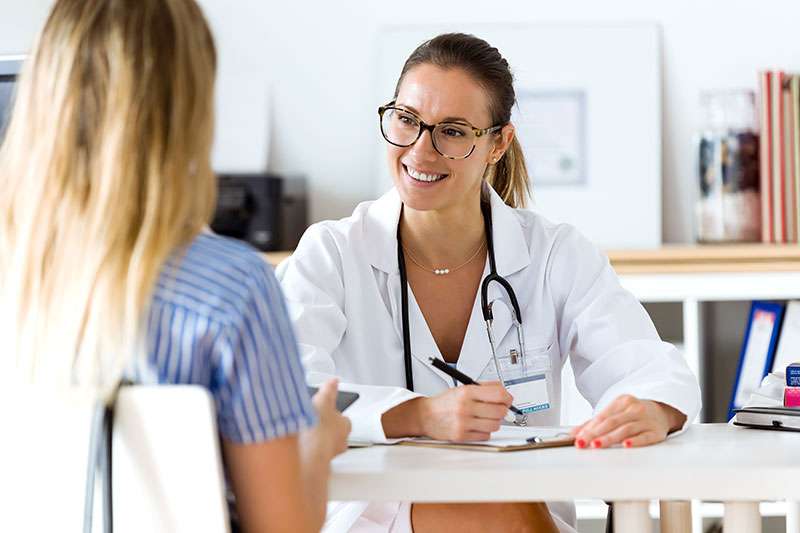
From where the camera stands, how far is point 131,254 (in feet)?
3.45

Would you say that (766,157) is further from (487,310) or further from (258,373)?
(258,373)

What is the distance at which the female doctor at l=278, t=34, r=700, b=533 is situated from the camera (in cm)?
184

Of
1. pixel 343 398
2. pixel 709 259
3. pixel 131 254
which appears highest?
pixel 131 254

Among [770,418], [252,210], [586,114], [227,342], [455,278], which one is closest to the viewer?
[227,342]

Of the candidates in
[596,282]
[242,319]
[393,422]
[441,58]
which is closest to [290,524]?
[242,319]

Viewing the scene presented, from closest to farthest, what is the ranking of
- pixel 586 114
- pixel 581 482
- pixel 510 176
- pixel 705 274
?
1. pixel 581 482
2. pixel 510 176
3. pixel 705 274
4. pixel 586 114

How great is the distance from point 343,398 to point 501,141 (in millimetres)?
761

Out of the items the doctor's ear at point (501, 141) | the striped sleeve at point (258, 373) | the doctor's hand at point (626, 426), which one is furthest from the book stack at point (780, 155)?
the striped sleeve at point (258, 373)

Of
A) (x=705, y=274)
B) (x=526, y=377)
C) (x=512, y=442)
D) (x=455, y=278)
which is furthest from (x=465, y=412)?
(x=705, y=274)

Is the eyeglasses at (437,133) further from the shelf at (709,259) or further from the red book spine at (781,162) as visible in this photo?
the red book spine at (781,162)

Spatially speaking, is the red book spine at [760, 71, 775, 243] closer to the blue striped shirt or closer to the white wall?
the white wall

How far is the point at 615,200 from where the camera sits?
309cm

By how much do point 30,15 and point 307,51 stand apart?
78 centimetres

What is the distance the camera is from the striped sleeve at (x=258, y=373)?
105cm
